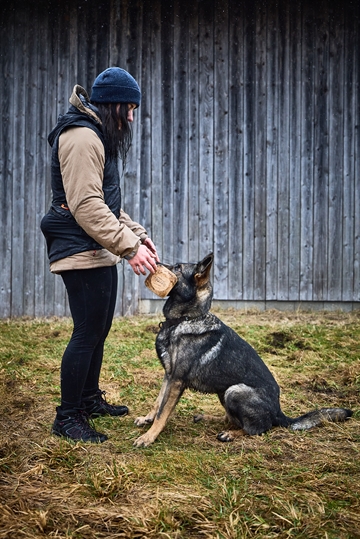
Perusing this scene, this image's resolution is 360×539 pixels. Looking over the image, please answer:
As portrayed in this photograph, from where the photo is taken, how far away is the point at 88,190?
3641 mm

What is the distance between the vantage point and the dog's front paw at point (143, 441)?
3760 mm

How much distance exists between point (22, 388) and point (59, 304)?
396cm

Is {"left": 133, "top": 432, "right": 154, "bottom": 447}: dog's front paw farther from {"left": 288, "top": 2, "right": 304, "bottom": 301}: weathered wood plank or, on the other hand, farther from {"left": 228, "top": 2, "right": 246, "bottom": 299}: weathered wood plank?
{"left": 288, "top": 2, "right": 304, "bottom": 301}: weathered wood plank

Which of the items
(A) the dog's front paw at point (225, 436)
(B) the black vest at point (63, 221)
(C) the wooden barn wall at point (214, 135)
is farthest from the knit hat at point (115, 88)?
(C) the wooden barn wall at point (214, 135)

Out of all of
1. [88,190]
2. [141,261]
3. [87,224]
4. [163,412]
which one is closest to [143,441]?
[163,412]

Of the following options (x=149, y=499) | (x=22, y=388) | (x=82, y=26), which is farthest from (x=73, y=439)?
(x=82, y=26)

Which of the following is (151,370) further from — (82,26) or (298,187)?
(82,26)

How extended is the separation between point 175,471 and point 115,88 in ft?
8.19

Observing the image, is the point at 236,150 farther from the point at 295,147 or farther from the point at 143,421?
the point at 143,421

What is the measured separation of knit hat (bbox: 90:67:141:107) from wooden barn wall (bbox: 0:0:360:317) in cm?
511

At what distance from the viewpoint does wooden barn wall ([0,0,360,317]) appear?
29.2 ft

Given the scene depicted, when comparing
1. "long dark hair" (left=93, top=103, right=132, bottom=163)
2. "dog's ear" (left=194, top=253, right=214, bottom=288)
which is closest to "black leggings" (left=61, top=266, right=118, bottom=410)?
"dog's ear" (left=194, top=253, right=214, bottom=288)

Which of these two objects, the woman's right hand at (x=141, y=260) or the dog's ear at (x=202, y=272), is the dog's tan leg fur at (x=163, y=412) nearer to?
the dog's ear at (x=202, y=272)

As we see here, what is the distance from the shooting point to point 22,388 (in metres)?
5.13
